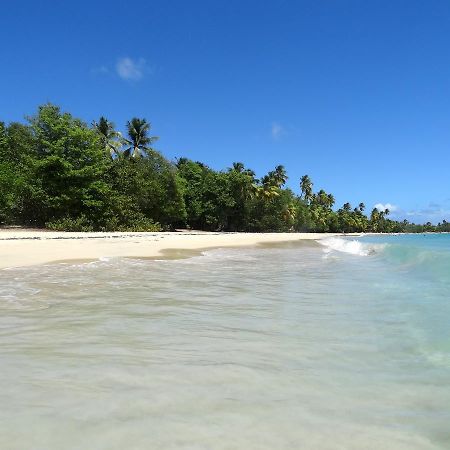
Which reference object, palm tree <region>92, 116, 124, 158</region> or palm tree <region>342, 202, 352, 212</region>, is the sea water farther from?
palm tree <region>342, 202, 352, 212</region>

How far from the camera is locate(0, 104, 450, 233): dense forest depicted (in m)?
34.7

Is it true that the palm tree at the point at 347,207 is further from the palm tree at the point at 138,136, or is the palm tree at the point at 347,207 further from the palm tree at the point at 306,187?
the palm tree at the point at 138,136

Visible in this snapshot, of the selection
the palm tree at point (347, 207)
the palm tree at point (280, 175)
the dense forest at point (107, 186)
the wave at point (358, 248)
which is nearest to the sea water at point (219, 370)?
the wave at point (358, 248)

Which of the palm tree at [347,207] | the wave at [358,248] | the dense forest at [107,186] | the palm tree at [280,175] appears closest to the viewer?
the wave at [358,248]

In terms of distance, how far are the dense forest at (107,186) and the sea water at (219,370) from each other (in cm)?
2865

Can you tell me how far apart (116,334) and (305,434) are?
290 centimetres

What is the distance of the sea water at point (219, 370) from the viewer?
2.62 m

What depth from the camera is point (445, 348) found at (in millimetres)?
4812

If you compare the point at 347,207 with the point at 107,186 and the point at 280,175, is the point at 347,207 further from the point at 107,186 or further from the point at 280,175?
the point at 107,186

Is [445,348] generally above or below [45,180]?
below

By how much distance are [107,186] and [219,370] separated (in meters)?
36.7

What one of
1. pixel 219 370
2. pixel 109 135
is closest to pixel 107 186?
pixel 109 135

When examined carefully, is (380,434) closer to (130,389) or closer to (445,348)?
(130,389)

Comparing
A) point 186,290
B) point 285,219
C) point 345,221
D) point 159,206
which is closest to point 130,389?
point 186,290
